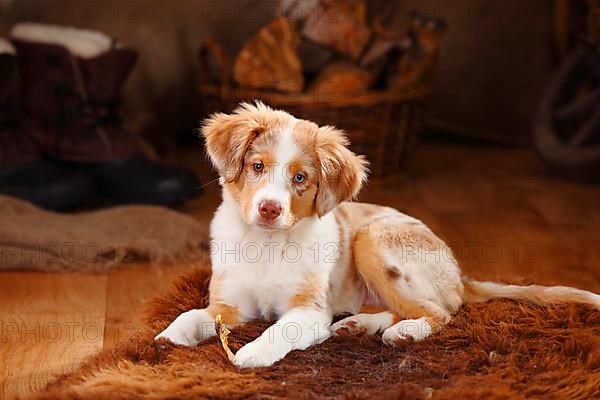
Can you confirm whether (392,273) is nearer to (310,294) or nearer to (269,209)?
(310,294)

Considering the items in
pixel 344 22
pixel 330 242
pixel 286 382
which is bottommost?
pixel 286 382

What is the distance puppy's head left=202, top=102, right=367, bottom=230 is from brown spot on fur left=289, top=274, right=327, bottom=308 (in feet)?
0.53

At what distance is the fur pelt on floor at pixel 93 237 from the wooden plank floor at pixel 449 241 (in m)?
0.06

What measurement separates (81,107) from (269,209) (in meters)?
1.71

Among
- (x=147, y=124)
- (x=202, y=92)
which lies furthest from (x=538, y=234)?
(x=147, y=124)

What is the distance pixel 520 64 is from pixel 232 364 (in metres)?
2.93

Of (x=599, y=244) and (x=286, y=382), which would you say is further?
(x=599, y=244)

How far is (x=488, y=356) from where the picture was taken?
6.91 feet

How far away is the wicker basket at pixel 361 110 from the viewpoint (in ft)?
11.5

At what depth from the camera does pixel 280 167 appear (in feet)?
6.90

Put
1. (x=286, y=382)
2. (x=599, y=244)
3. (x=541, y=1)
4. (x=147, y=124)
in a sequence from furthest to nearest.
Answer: (x=541, y=1), (x=147, y=124), (x=599, y=244), (x=286, y=382)

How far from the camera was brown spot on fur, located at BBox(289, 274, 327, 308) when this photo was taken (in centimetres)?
221

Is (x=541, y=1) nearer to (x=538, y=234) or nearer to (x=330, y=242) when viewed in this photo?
(x=538, y=234)

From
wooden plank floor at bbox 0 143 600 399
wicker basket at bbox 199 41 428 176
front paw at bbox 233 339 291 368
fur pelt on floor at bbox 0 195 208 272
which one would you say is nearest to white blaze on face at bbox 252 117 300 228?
front paw at bbox 233 339 291 368
